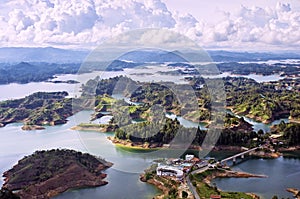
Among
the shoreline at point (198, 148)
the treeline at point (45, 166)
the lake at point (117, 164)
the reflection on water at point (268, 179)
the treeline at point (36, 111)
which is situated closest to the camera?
the reflection on water at point (268, 179)

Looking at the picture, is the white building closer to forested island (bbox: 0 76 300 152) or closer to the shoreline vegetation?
the shoreline vegetation

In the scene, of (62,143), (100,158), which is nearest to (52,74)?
(62,143)

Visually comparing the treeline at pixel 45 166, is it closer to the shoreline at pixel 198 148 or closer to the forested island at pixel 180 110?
the shoreline at pixel 198 148

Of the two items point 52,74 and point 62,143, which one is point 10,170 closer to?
point 62,143

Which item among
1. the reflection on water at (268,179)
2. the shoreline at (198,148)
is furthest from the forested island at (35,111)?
the reflection on water at (268,179)

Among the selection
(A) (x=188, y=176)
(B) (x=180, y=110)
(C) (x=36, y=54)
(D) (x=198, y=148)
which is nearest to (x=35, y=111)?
(B) (x=180, y=110)

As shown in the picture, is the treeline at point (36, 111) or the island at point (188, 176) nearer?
the island at point (188, 176)

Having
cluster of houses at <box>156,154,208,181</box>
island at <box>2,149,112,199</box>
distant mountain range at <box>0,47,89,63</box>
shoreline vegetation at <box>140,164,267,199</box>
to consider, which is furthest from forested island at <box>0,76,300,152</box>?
distant mountain range at <box>0,47,89,63</box>
